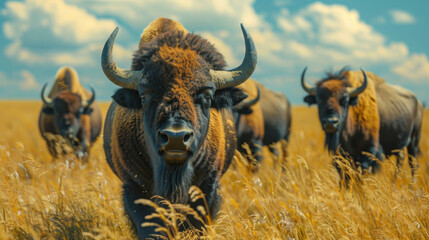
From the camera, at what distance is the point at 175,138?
8.52ft

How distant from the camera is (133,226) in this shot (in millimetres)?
3533

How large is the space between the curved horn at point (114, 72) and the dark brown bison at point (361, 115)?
12.4 feet

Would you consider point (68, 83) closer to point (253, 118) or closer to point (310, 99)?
point (253, 118)

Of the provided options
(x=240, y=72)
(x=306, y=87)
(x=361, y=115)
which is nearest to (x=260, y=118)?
(x=306, y=87)

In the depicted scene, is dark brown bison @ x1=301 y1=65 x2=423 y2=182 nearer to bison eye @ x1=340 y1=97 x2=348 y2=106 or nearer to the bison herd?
bison eye @ x1=340 y1=97 x2=348 y2=106

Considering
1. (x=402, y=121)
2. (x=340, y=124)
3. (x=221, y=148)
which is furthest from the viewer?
(x=402, y=121)

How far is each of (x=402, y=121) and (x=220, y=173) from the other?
5375mm

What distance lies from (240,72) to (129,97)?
1.14 meters

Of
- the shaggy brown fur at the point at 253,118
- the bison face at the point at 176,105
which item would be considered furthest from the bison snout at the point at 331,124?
the bison face at the point at 176,105

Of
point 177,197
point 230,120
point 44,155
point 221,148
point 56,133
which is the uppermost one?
point 230,120

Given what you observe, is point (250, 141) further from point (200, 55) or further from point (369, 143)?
point (200, 55)

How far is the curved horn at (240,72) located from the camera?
11.5 ft

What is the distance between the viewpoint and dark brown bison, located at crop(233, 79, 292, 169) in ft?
25.7

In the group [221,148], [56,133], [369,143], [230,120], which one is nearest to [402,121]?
[369,143]
